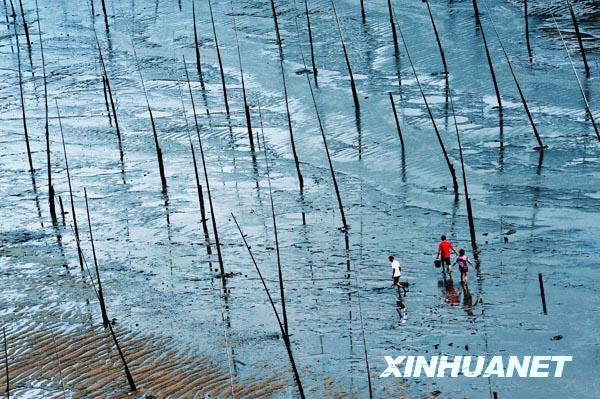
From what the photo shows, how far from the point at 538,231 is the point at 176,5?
37138mm

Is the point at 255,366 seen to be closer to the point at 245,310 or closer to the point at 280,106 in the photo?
the point at 245,310

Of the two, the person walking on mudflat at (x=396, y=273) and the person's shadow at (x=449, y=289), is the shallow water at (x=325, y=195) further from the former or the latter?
the person walking on mudflat at (x=396, y=273)

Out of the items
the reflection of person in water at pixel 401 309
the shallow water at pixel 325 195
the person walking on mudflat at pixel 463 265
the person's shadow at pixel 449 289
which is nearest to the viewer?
the shallow water at pixel 325 195

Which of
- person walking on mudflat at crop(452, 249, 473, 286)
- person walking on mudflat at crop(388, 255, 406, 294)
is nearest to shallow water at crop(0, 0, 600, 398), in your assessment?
person walking on mudflat at crop(452, 249, 473, 286)

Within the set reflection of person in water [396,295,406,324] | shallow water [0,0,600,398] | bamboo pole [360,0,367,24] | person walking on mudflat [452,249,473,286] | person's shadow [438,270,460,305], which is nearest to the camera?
shallow water [0,0,600,398]

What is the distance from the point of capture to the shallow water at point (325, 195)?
2439 centimetres

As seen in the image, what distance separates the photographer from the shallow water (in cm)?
2439

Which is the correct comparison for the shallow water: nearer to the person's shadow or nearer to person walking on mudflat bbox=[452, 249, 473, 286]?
the person's shadow

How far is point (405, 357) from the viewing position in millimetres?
22891

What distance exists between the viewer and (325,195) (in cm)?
3622

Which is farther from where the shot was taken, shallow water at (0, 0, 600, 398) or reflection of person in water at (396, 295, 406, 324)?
reflection of person in water at (396, 295, 406, 324)

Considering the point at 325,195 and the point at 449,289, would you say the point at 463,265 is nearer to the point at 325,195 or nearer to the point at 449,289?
the point at 449,289

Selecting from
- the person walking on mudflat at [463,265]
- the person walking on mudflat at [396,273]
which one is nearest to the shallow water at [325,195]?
the person walking on mudflat at [463,265]

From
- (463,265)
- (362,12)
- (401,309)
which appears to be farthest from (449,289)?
(362,12)
